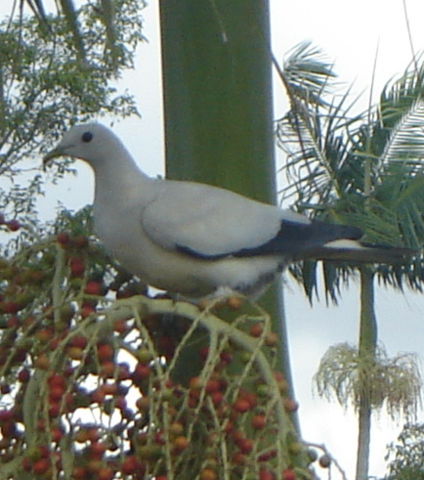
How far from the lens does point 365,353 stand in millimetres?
10016

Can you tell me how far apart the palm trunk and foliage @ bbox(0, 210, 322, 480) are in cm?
814

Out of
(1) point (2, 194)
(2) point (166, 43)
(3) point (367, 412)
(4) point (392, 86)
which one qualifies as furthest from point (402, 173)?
(2) point (166, 43)

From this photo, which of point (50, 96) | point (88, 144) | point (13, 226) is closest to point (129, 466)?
point (13, 226)

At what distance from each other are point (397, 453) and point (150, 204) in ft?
28.3

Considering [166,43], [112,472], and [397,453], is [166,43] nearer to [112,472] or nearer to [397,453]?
[112,472]

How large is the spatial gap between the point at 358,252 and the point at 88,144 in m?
0.37

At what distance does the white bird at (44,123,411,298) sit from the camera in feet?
5.57

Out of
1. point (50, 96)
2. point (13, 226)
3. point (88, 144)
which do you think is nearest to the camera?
point (13, 226)

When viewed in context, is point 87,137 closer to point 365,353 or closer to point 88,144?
point 88,144

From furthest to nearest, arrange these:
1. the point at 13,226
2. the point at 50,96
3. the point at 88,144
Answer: the point at 50,96, the point at 88,144, the point at 13,226

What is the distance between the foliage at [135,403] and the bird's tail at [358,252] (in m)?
0.40

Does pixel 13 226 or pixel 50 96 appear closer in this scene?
pixel 13 226

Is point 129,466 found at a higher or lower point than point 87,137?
lower

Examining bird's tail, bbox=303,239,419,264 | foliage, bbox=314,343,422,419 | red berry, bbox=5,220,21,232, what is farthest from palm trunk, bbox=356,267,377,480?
red berry, bbox=5,220,21,232
